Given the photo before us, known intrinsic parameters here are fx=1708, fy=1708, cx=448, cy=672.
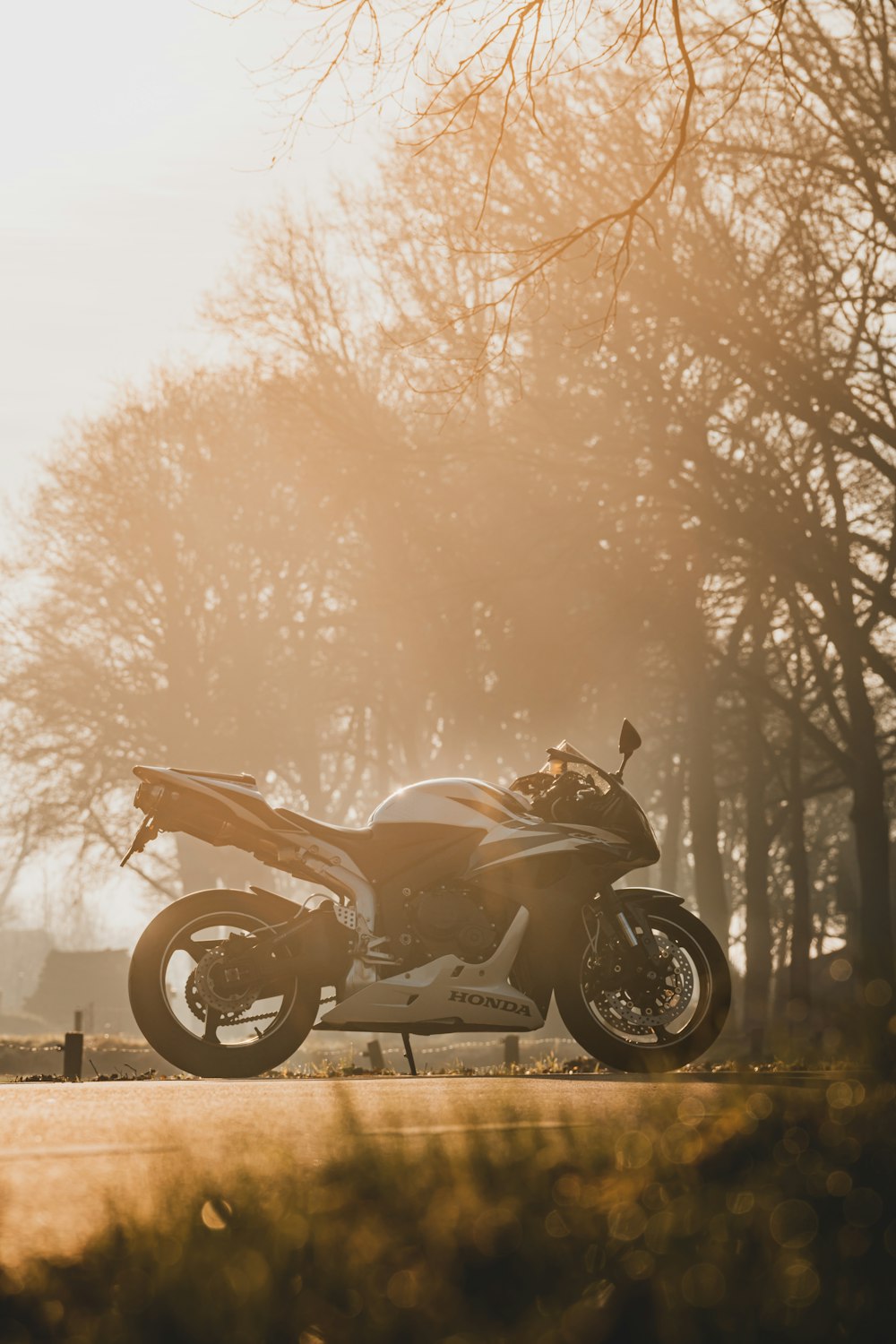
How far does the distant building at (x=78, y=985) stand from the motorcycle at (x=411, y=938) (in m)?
40.8

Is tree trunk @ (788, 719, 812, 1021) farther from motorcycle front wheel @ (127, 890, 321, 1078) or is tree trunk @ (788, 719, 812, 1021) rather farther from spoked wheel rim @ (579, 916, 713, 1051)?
motorcycle front wheel @ (127, 890, 321, 1078)

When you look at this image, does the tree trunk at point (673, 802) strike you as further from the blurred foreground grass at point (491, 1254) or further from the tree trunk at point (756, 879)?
the blurred foreground grass at point (491, 1254)

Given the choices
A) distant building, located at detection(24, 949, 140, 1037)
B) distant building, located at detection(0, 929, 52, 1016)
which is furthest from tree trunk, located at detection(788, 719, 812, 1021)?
distant building, located at detection(0, 929, 52, 1016)

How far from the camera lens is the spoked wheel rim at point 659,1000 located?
724 centimetres

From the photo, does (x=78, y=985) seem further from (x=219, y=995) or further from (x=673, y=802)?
(x=219, y=995)

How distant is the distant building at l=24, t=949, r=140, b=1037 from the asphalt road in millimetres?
42022

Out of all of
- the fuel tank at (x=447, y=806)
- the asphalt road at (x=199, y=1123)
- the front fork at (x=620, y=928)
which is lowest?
the asphalt road at (x=199, y=1123)

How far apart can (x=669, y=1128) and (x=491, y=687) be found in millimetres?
17678

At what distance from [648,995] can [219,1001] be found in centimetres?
182

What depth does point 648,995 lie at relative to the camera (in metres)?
7.28

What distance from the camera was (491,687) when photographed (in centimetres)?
2153

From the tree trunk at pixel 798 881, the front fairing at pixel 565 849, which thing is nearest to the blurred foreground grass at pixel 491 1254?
the front fairing at pixel 565 849

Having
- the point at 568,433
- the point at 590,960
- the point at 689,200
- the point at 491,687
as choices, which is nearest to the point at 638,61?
the point at 689,200

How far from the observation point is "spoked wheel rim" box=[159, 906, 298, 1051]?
6.86m
